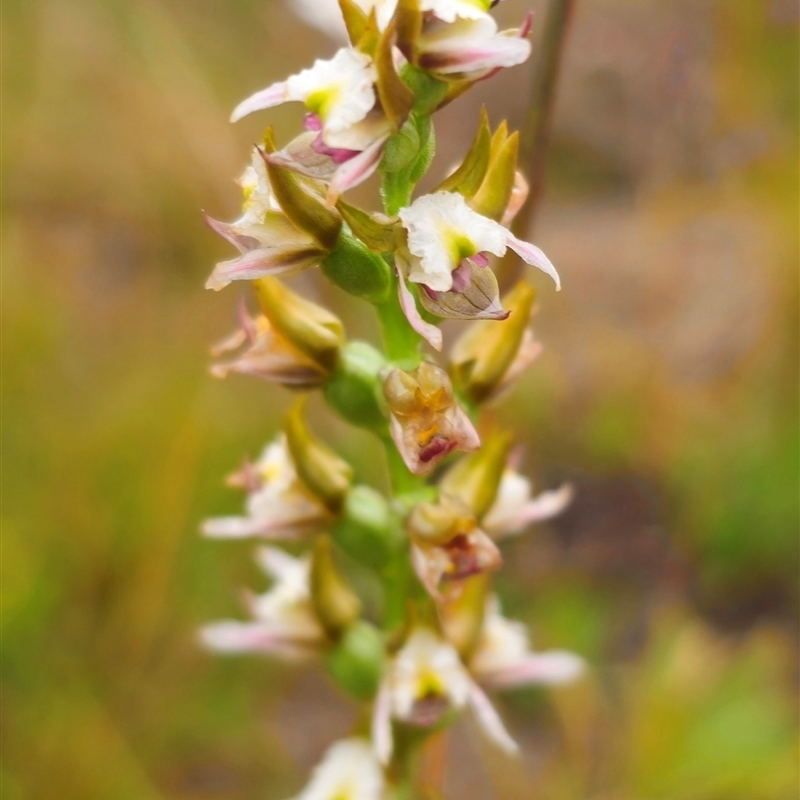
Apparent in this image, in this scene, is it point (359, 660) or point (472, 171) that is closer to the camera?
→ point (472, 171)

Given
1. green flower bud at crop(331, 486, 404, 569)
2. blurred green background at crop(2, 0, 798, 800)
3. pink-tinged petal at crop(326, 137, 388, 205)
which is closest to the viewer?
pink-tinged petal at crop(326, 137, 388, 205)

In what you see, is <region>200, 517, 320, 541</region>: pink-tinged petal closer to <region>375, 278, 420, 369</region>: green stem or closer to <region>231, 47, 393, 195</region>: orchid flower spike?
<region>375, 278, 420, 369</region>: green stem

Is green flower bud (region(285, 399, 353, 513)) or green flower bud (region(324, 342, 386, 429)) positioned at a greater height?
green flower bud (region(324, 342, 386, 429))

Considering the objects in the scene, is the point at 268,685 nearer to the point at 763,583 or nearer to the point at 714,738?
the point at 714,738

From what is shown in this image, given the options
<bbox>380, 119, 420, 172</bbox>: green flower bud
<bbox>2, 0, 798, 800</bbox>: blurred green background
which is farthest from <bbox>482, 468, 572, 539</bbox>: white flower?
<bbox>2, 0, 798, 800</bbox>: blurred green background

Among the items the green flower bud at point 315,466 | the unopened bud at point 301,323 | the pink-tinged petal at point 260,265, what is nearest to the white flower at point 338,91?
the pink-tinged petal at point 260,265

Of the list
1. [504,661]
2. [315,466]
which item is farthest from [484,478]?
[504,661]

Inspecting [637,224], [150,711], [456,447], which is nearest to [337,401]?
[456,447]

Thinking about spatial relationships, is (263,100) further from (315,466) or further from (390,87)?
(315,466)
